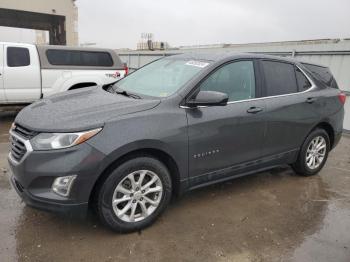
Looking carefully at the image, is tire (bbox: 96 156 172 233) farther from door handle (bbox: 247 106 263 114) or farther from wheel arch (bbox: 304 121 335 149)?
wheel arch (bbox: 304 121 335 149)

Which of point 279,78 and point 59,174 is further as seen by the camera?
point 279,78

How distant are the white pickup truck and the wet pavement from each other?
3.87m

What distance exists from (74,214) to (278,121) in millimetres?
2556

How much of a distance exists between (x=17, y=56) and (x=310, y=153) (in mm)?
6487

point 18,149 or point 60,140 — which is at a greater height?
point 60,140

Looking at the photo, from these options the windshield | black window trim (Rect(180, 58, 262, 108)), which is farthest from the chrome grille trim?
black window trim (Rect(180, 58, 262, 108))

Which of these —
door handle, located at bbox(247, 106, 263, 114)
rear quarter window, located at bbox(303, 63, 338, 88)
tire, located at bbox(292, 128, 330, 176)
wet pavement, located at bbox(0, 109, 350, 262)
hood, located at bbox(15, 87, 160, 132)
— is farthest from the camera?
rear quarter window, located at bbox(303, 63, 338, 88)

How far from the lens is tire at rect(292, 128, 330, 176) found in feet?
14.8

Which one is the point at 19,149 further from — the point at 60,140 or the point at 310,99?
the point at 310,99

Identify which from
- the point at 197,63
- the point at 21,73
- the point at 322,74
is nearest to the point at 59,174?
the point at 197,63

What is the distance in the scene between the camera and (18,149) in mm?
2889

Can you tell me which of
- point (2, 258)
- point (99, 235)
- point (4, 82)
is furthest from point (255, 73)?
point (4, 82)

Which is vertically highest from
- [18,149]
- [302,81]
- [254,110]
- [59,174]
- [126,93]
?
[302,81]

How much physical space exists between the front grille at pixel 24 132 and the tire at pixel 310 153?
3382 millimetres
